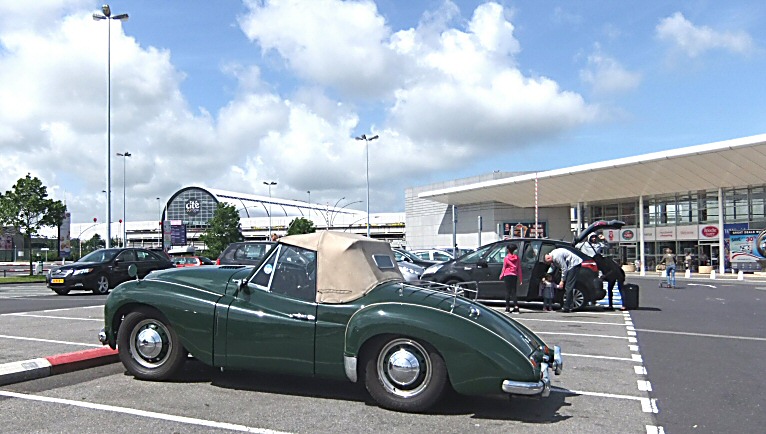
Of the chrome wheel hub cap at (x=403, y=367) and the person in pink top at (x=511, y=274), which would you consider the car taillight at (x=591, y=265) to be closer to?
the person in pink top at (x=511, y=274)

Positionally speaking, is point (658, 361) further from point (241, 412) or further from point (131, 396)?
point (131, 396)

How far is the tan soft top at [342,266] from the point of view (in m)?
5.70

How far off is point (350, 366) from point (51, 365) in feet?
10.8

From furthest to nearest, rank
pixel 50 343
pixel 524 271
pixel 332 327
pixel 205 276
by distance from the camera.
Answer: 1. pixel 524 271
2. pixel 50 343
3. pixel 205 276
4. pixel 332 327

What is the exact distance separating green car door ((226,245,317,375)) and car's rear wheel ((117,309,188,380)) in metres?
0.67

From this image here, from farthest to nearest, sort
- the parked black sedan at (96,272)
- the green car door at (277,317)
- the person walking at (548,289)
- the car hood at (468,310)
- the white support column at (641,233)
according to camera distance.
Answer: the white support column at (641,233) < the parked black sedan at (96,272) < the person walking at (548,289) < the green car door at (277,317) < the car hood at (468,310)

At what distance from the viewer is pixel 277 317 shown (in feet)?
18.6

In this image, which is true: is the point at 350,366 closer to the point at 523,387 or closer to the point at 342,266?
the point at 342,266

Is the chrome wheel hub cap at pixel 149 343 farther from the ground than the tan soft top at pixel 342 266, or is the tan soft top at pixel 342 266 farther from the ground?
the tan soft top at pixel 342 266

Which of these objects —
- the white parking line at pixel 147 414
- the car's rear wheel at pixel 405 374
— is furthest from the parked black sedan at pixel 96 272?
the car's rear wheel at pixel 405 374

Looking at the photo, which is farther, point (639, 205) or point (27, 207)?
point (639, 205)

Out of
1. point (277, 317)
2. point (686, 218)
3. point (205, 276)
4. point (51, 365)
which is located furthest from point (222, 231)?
point (277, 317)

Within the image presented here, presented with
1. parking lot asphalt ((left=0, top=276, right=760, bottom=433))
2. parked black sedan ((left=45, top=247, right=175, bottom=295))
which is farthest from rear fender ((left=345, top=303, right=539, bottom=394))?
parked black sedan ((left=45, top=247, right=175, bottom=295))

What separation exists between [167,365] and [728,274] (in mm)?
38869
